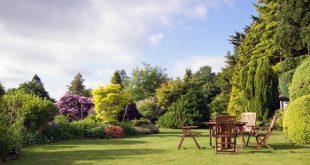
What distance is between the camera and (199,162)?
7.94 metres

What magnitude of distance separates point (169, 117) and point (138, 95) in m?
18.1

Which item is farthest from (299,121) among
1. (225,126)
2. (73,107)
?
(73,107)

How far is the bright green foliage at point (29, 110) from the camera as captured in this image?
533 inches

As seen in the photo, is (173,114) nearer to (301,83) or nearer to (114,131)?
(114,131)

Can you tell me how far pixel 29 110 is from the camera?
13.7m

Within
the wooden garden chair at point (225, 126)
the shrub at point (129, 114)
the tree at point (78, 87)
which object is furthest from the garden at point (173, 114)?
the tree at point (78, 87)

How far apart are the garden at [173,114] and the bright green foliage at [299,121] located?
1.3 inches

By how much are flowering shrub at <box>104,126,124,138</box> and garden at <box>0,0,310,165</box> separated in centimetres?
5

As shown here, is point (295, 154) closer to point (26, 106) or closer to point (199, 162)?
point (199, 162)

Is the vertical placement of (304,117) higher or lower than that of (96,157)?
higher

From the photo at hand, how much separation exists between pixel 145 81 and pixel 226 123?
113 ft

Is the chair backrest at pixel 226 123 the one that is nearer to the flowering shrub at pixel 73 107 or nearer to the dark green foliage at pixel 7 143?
the dark green foliage at pixel 7 143

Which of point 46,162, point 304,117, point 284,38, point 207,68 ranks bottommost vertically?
point 46,162

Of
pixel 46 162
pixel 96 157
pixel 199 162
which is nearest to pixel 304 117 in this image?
pixel 199 162
